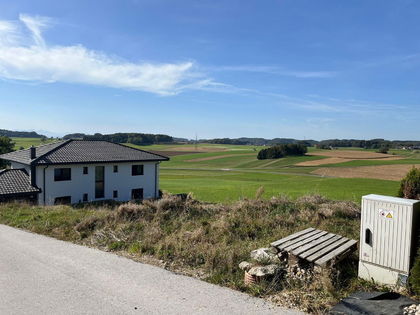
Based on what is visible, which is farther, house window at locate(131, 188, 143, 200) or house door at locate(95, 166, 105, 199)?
house window at locate(131, 188, 143, 200)

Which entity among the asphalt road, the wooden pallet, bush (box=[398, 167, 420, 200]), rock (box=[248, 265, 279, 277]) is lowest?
the asphalt road

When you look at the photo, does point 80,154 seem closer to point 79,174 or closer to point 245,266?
point 79,174

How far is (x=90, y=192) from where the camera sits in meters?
26.7

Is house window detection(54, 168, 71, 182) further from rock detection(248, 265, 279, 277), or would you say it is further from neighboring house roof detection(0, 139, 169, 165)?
rock detection(248, 265, 279, 277)

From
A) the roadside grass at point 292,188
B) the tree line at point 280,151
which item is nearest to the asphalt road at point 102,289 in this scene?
the roadside grass at point 292,188

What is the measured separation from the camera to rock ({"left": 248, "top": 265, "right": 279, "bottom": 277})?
597 cm

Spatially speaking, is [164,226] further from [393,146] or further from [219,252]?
[393,146]

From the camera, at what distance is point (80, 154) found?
27438mm

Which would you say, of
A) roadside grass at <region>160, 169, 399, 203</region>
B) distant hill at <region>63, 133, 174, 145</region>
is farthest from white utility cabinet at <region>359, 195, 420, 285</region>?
distant hill at <region>63, 133, 174, 145</region>

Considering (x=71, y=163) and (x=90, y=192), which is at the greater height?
(x=71, y=163)

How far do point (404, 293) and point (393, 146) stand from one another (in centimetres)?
10737

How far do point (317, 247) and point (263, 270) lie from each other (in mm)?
1444

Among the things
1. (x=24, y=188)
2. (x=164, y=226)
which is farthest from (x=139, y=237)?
(x=24, y=188)

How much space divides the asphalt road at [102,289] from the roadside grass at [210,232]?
1.68 feet
